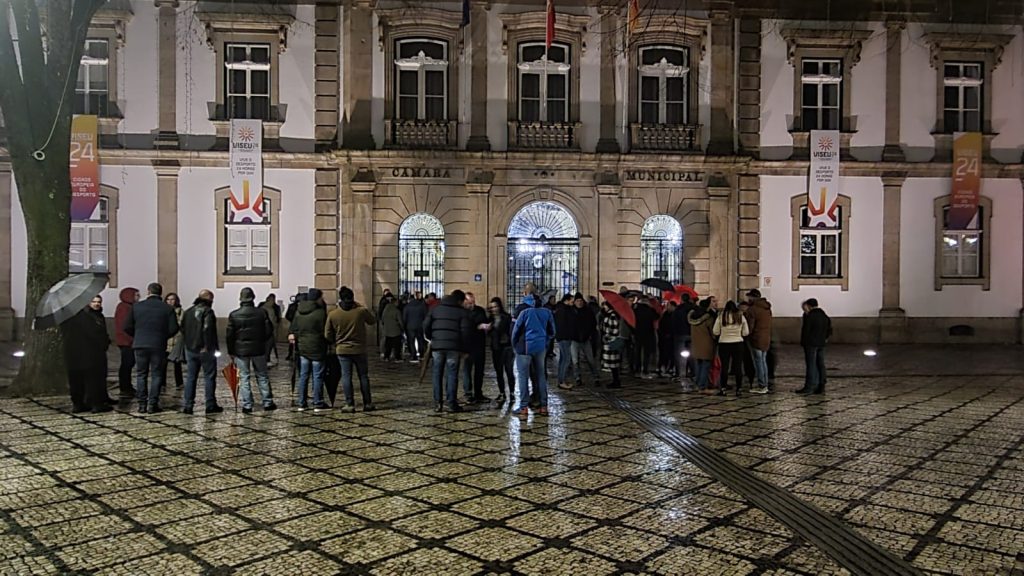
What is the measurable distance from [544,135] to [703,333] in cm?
993

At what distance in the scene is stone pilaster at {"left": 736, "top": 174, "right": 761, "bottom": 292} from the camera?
2156 cm

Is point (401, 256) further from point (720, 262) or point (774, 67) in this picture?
point (774, 67)

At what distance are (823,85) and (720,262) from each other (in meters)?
6.15

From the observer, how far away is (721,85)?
2130 cm

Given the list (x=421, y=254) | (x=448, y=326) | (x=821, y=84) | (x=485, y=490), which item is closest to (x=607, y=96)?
(x=821, y=84)

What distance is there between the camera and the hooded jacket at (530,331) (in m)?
10.6

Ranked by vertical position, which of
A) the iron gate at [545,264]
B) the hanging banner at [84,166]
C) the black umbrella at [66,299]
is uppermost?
the hanging banner at [84,166]

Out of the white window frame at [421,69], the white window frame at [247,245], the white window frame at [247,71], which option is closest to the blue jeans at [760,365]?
the white window frame at [421,69]

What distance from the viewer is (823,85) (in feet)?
72.0

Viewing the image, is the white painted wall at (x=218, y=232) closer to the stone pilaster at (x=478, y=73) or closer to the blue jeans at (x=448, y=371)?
the stone pilaster at (x=478, y=73)

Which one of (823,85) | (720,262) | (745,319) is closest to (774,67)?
(823,85)

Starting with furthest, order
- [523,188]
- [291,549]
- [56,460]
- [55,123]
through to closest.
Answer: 1. [523,188]
2. [55,123]
3. [56,460]
4. [291,549]

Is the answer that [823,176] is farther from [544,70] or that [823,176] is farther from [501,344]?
[501,344]

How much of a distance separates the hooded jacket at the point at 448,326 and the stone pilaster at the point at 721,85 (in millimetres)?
12948
